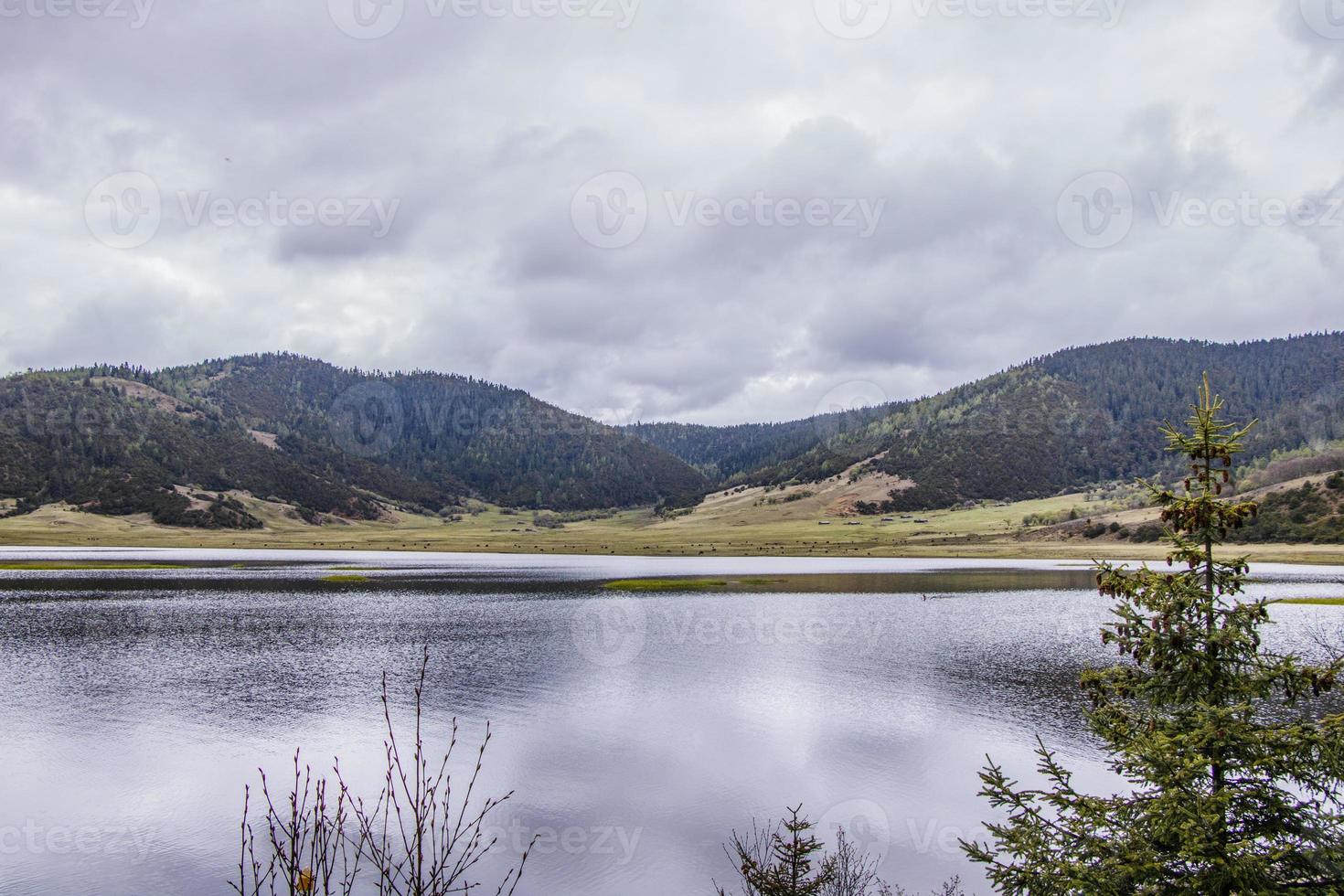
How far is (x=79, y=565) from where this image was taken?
109188 mm

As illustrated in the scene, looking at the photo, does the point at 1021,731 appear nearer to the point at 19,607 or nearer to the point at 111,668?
the point at 111,668

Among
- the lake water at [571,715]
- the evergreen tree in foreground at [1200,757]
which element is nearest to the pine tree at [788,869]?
the lake water at [571,715]

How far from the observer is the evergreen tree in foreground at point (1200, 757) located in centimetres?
908

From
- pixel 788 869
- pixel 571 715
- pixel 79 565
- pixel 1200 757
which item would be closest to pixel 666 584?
pixel 571 715

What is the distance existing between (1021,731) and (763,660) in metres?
15.9

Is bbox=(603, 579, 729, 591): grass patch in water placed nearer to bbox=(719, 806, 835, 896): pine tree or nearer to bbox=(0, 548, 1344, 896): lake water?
bbox=(0, 548, 1344, 896): lake water

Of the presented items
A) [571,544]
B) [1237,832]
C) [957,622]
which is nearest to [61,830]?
[1237,832]

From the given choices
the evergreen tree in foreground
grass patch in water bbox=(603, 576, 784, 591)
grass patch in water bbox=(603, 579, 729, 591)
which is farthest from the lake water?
grass patch in water bbox=(603, 576, 784, 591)

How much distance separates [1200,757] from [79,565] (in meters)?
128

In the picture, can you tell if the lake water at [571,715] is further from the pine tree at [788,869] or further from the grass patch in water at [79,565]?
the grass patch in water at [79,565]

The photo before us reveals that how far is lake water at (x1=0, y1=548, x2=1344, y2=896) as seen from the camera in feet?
65.9

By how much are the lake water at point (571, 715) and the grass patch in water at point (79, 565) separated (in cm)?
3940

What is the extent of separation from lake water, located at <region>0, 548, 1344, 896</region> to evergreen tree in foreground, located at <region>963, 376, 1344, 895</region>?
8832mm

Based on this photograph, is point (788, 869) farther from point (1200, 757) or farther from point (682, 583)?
point (682, 583)
